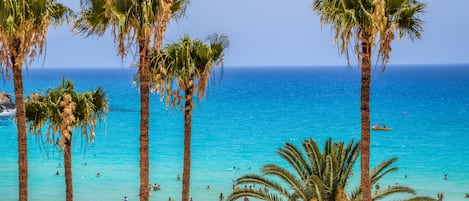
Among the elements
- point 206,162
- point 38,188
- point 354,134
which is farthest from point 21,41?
point 354,134

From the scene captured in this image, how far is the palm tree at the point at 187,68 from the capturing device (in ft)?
66.2

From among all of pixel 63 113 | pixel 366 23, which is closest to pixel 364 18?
pixel 366 23

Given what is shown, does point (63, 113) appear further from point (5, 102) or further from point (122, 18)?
point (5, 102)

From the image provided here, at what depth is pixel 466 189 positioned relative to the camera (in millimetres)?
59062

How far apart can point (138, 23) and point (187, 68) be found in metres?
3.95

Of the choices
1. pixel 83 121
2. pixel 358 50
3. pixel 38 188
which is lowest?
pixel 38 188

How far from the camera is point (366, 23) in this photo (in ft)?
50.6

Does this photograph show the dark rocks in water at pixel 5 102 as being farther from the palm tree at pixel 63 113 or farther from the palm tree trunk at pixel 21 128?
the palm tree trunk at pixel 21 128

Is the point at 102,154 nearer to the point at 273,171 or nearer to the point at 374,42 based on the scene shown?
the point at 273,171

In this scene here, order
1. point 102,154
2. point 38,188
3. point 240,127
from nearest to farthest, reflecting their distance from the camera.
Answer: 1. point 38,188
2. point 102,154
3. point 240,127

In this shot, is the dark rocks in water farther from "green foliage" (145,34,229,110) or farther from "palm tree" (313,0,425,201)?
"palm tree" (313,0,425,201)

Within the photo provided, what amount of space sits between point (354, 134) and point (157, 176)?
133ft

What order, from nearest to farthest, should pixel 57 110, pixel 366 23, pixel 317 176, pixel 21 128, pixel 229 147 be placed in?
pixel 366 23, pixel 21 128, pixel 317 176, pixel 57 110, pixel 229 147

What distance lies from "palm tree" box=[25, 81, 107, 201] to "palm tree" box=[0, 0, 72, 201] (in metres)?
4.24
